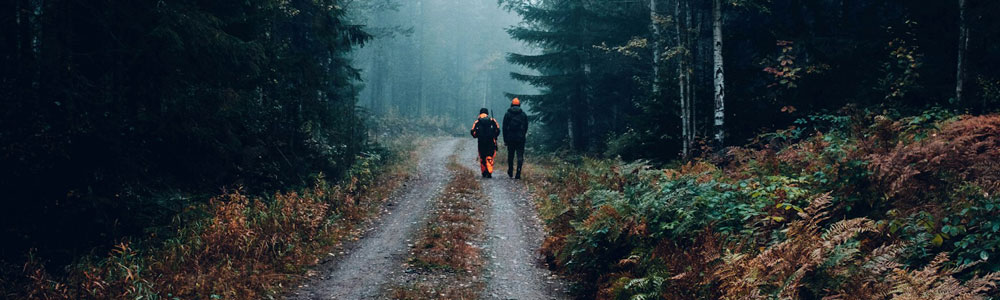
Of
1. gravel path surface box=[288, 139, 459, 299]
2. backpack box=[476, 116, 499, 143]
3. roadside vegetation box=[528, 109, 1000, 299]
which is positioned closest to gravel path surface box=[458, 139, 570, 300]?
roadside vegetation box=[528, 109, 1000, 299]

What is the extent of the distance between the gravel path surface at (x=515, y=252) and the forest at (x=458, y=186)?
0.07 metres

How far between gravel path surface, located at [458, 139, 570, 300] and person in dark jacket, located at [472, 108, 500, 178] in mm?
2419

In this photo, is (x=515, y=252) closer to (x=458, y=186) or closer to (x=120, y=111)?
(x=458, y=186)

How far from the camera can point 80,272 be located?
6.35 meters

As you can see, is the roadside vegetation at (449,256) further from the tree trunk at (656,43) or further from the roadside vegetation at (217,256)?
the tree trunk at (656,43)

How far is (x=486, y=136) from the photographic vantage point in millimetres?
16609

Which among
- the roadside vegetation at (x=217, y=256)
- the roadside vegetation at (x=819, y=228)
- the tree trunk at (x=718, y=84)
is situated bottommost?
the roadside vegetation at (x=217, y=256)

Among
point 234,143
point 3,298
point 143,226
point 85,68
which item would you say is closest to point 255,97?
point 234,143

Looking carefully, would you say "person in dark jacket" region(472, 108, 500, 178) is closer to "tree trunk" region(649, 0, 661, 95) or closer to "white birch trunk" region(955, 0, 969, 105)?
"tree trunk" region(649, 0, 661, 95)

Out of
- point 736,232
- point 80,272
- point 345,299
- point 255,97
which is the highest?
point 255,97

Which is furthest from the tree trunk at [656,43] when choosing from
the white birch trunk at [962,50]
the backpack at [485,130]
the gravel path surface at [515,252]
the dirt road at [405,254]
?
the white birch trunk at [962,50]

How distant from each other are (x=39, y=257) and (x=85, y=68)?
3209 millimetres

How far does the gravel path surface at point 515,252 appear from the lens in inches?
276

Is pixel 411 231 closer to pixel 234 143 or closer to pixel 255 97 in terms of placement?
pixel 234 143
